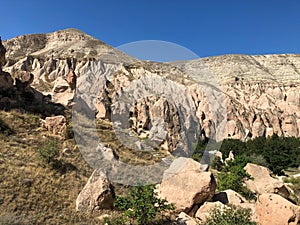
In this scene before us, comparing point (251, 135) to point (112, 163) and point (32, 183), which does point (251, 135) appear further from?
point (32, 183)

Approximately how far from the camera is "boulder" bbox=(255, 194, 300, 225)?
9922mm

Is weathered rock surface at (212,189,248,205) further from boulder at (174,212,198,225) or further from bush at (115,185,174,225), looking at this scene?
bush at (115,185,174,225)

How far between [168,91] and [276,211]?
47808mm

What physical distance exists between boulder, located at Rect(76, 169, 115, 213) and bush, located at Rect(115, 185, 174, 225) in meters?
0.56

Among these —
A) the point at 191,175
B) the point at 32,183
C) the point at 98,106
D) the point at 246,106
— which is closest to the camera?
the point at 32,183

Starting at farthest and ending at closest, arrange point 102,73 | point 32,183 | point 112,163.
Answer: point 102,73 → point 112,163 → point 32,183

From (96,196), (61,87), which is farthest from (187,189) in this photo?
(61,87)

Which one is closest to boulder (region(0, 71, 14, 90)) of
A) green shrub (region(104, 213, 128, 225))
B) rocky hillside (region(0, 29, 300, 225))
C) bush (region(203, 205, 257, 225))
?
rocky hillside (region(0, 29, 300, 225))

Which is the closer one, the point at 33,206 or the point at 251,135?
the point at 33,206

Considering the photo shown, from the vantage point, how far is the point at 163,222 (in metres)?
10.7

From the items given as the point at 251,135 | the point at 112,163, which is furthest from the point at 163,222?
the point at 251,135

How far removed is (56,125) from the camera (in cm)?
1752

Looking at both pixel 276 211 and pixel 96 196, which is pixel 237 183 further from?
pixel 96 196

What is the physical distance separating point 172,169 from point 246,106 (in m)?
60.0
